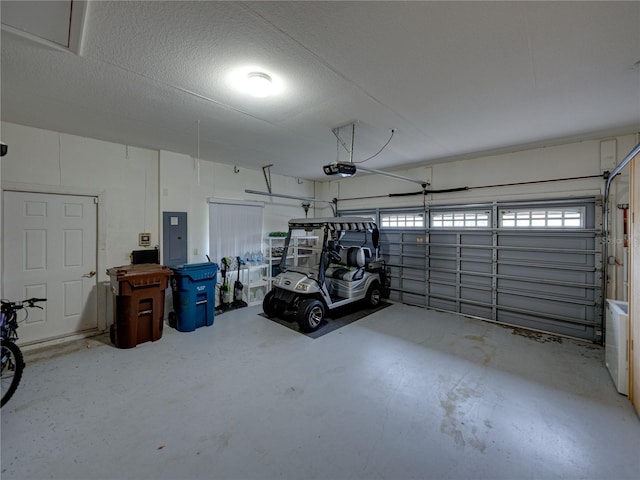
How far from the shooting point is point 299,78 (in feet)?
7.54

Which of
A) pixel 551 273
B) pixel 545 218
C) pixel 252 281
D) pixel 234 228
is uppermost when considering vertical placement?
pixel 545 218

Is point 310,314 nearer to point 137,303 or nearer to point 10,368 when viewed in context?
point 137,303

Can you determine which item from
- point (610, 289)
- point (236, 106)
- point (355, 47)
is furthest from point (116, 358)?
point (610, 289)

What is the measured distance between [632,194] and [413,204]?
330cm

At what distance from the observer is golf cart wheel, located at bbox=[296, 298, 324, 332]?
405 cm

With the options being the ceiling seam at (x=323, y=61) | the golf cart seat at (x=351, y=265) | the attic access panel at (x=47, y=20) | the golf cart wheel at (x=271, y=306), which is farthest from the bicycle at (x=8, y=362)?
the golf cart seat at (x=351, y=265)

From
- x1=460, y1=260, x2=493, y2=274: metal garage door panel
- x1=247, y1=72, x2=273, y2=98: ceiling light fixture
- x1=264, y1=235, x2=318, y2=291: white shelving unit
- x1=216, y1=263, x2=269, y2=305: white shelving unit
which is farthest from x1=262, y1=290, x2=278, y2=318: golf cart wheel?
x1=460, y1=260, x2=493, y2=274: metal garage door panel

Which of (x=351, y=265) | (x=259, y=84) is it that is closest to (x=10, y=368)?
(x=259, y=84)

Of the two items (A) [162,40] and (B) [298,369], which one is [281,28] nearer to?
(A) [162,40]

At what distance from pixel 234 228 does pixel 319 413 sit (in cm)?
401

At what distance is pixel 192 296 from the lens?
4.14 m

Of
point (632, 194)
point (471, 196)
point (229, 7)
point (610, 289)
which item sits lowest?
point (610, 289)

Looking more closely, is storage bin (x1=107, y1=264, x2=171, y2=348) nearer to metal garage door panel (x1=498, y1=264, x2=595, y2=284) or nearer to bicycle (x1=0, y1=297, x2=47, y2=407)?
bicycle (x1=0, y1=297, x2=47, y2=407)

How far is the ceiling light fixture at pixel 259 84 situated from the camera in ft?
7.36
